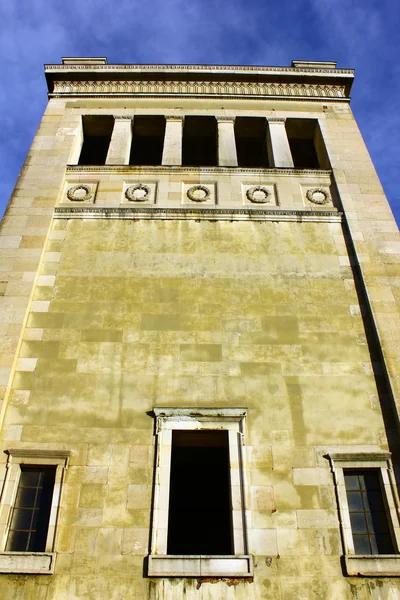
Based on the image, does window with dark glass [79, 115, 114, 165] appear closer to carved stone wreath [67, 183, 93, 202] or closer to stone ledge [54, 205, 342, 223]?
carved stone wreath [67, 183, 93, 202]

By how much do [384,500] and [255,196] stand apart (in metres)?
8.96

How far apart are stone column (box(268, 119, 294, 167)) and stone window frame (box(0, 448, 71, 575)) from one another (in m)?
11.2

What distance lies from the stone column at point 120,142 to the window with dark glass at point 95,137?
0.56 metres

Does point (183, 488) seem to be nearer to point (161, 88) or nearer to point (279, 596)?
point (279, 596)

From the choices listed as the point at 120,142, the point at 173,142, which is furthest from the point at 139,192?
the point at 173,142

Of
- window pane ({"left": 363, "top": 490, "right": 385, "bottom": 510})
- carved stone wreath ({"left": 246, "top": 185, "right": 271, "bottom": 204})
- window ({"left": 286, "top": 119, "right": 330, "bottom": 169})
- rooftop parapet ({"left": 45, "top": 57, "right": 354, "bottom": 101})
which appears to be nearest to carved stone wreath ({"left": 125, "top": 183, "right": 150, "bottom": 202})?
carved stone wreath ({"left": 246, "top": 185, "right": 271, "bottom": 204})

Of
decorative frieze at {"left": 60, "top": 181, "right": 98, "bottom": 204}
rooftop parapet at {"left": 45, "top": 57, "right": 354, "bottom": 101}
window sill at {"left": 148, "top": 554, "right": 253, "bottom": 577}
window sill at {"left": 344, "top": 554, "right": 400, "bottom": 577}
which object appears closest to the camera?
window sill at {"left": 148, "top": 554, "right": 253, "bottom": 577}

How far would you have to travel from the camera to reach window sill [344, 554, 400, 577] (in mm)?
9422

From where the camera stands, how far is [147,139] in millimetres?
19266

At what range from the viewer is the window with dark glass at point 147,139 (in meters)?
18.8

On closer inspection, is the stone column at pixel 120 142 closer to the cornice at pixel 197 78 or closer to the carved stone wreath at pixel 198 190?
the cornice at pixel 197 78

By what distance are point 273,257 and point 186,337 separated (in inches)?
135

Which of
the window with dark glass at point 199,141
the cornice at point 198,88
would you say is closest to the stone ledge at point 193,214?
the window with dark glass at point 199,141

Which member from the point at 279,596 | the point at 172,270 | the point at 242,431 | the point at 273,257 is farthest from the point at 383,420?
the point at 172,270
